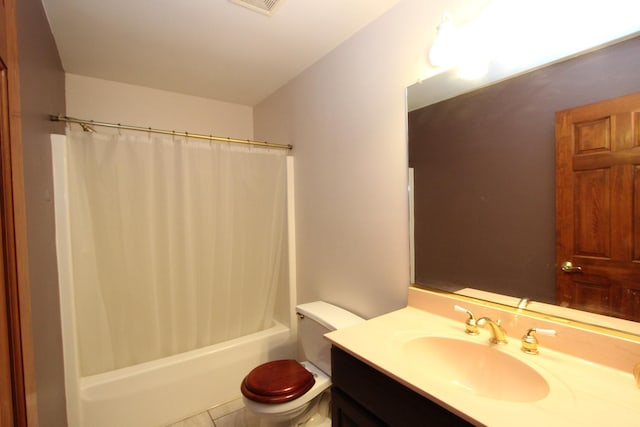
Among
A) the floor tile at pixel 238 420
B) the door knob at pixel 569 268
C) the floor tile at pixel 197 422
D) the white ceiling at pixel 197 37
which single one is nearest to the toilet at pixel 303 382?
the floor tile at pixel 238 420

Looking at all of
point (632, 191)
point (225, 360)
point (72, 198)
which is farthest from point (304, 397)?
point (72, 198)

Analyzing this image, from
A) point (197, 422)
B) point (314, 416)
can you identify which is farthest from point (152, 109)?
point (314, 416)

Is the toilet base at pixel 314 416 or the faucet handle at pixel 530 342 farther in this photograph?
the toilet base at pixel 314 416

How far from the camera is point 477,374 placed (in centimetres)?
94

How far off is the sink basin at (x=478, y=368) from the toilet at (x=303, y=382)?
548 mm

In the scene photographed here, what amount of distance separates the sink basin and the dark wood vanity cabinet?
0.27 feet

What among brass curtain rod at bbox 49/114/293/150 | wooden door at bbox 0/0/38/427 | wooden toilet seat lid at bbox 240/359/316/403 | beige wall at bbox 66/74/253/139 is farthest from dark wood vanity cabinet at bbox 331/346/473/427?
beige wall at bbox 66/74/253/139

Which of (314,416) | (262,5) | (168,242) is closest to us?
(262,5)

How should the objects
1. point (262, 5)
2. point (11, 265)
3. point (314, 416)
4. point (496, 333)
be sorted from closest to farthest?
point (11, 265) → point (496, 333) → point (262, 5) → point (314, 416)

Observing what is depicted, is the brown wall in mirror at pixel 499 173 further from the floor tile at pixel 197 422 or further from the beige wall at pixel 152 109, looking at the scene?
the beige wall at pixel 152 109

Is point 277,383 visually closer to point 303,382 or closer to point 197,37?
point 303,382

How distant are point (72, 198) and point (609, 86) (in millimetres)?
2358

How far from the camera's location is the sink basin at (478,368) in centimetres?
81

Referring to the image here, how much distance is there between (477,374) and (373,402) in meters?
0.38
